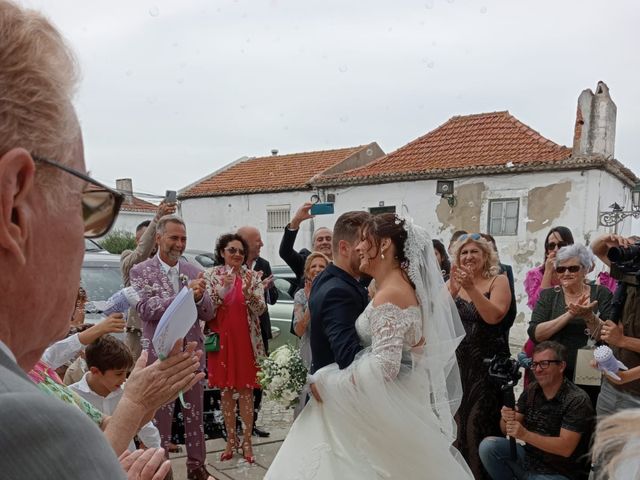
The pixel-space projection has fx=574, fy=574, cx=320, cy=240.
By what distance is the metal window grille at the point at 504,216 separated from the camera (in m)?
16.1

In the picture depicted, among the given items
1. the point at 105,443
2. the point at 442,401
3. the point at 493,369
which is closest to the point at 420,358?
the point at 442,401

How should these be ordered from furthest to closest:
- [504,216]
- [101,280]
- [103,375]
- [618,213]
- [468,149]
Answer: [468,149] → [504,216] → [618,213] → [101,280] → [103,375]

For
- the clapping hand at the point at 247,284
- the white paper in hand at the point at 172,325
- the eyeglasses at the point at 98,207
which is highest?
the eyeglasses at the point at 98,207

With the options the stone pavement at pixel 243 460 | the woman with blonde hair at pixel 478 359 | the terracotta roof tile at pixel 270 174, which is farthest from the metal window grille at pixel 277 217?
the woman with blonde hair at pixel 478 359

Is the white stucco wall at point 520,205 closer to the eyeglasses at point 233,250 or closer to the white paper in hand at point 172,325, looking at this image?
the eyeglasses at point 233,250

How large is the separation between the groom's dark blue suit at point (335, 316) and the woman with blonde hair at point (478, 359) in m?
0.98

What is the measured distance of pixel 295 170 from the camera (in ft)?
74.4

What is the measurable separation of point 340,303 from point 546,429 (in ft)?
5.22

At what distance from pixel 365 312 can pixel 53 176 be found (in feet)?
8.87

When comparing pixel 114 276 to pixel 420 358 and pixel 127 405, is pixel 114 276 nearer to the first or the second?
pixel 420 358

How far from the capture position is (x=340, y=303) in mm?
3453

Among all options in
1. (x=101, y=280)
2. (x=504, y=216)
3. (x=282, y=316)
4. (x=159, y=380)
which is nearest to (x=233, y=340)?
(x=101, y=280)

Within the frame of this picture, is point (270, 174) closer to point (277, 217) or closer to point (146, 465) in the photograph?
point (277, 217)

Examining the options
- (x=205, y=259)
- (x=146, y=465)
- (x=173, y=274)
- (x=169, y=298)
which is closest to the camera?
(x=146, y=465)
